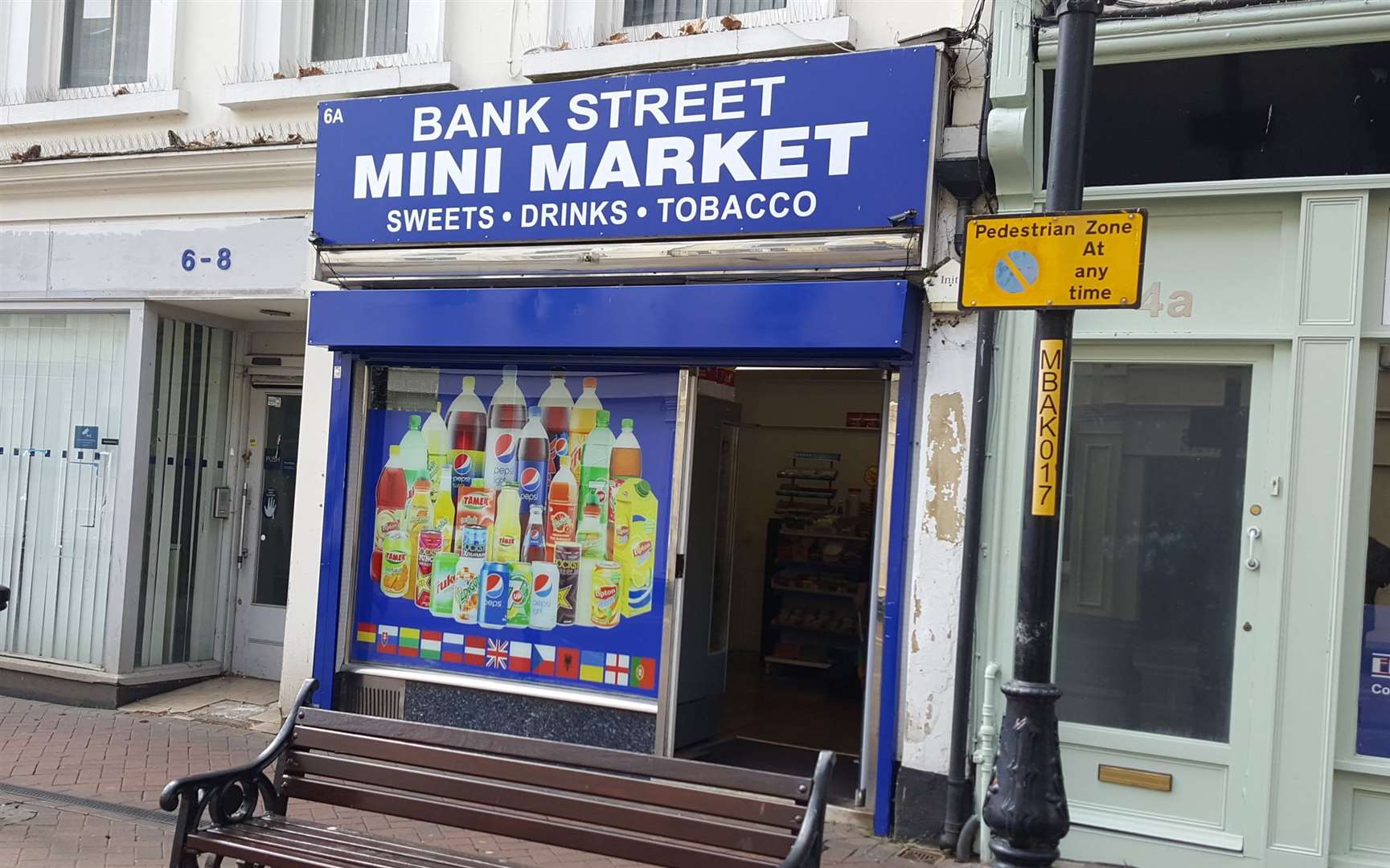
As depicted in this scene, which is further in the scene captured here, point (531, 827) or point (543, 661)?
point (543, 661)

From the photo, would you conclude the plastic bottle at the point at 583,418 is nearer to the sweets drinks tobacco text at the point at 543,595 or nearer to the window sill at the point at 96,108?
the sweets drinks tobacco text at the point at 543,595

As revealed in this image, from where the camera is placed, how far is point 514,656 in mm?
7691

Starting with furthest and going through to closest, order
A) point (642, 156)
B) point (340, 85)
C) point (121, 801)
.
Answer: point (340, 85) → point (642, 156) → point (121, 801)

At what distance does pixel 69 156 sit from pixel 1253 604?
8.52 m

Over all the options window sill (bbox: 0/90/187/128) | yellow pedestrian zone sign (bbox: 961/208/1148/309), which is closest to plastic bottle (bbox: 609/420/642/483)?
yellow pedestrian zone sign (bbox: 961/208/1148/309)

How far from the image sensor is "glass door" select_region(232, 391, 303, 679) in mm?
9617

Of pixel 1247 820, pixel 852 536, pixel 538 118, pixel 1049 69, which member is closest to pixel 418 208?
pixel 538 118

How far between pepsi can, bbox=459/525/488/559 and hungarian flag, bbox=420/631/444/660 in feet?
1.79

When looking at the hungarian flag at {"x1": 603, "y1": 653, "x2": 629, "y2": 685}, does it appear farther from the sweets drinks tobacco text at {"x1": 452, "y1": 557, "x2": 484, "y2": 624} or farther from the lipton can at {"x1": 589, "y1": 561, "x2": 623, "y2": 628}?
the sweets drinks tobacco text at {"x1": 452, "y1": 557, "x2": 484, "y2": 624}

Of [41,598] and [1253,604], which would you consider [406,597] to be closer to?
[41,598]

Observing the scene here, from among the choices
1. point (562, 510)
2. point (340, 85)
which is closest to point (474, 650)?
point (562, 510)

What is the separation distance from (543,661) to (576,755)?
127 inches

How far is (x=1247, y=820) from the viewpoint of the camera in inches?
223

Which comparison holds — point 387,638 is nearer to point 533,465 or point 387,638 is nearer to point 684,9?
point 533,465
